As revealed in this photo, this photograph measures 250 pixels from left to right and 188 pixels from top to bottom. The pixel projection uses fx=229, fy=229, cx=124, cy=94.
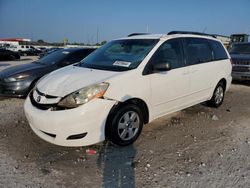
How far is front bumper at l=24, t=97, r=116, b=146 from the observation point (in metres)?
2.93

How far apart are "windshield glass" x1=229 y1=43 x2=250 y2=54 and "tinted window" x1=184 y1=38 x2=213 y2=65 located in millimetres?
5766

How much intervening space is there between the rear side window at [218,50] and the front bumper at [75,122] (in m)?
3.19

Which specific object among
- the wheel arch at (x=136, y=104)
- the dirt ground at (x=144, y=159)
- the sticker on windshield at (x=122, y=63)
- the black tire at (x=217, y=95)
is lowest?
the dirt ground at (x=144, y=159)

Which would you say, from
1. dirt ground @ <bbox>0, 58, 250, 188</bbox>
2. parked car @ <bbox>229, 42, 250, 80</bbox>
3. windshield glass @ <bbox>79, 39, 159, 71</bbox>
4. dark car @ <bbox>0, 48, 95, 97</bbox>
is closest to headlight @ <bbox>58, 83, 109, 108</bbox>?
windshield glass @ <bbox>79, 39, 159, 71</bbox>

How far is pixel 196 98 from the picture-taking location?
4.71 m

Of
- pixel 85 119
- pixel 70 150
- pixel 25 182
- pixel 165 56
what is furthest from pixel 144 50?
pixel 25 182

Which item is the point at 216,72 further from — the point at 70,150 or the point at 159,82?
the point at 70,150

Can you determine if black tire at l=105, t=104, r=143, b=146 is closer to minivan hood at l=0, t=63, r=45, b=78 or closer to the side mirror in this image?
the side mirror

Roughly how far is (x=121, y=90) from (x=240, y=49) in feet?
28.5

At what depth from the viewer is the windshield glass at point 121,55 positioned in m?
3.68

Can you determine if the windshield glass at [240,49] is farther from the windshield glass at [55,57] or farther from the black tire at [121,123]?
the black tire at [121,123]

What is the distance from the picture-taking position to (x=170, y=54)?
4102 mm

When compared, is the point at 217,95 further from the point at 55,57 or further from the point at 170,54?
the point at 55,57

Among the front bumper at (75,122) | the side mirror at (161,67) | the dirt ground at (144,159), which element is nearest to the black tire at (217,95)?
the dirt ground at (144,159)
